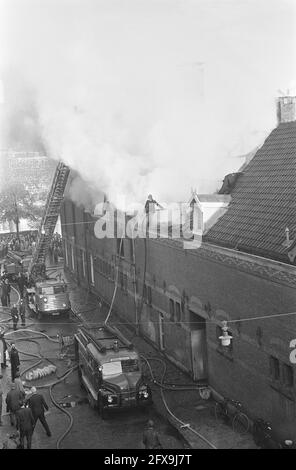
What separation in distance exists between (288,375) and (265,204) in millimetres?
5458

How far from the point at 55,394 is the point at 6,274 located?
1927 centimetres

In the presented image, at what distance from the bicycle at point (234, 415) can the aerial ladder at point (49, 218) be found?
1725 centimetres

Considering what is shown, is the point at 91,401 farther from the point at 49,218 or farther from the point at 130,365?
the point at 49,218

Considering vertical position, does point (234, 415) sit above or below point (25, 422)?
below

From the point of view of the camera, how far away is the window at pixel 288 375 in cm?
1362

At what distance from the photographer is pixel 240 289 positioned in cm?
1559

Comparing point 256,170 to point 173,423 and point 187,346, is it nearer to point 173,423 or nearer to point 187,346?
point 187,346

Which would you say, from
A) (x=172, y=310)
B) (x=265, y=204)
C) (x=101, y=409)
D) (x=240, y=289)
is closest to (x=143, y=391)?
(x=101, y=409)

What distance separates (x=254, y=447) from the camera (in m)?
14.1

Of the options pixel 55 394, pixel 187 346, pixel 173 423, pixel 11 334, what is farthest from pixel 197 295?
pixel 11 334

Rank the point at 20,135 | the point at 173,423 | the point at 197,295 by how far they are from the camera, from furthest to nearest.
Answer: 1. the point at 20,135
2. the point at 197,295
3. the point at 173,423

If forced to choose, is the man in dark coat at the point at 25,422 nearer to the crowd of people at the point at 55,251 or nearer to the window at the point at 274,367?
the window at the point at 274,367

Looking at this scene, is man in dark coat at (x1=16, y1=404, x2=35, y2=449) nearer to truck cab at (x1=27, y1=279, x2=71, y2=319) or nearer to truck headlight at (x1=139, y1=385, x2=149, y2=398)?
truck headlight at (x1=139, y1=385, x2=149, y2=398)

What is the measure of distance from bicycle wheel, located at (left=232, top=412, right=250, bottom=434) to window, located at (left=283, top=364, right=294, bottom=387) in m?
1.90
